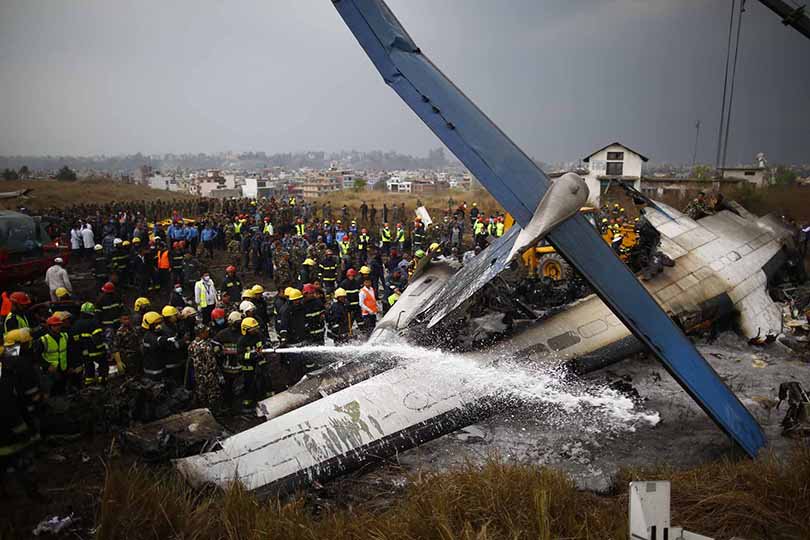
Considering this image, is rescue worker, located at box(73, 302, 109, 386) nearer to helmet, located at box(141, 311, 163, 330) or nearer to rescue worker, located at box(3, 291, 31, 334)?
helmet, located at box(141, 311, 163, 330)

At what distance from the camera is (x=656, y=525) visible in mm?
3137

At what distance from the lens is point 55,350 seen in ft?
25.9

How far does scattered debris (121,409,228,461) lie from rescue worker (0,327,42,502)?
108 centimetres

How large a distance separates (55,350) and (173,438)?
3.53 metres

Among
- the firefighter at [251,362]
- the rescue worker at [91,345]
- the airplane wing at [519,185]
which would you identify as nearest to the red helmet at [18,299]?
the rescue worker at [91,345]

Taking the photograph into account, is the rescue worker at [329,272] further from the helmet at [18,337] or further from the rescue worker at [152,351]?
the helmet at [18,337]

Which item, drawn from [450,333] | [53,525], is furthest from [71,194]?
[450,333]

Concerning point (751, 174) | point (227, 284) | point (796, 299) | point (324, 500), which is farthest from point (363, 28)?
point (751, 174)

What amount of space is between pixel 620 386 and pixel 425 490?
227 inches

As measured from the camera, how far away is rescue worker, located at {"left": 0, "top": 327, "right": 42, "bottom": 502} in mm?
5680

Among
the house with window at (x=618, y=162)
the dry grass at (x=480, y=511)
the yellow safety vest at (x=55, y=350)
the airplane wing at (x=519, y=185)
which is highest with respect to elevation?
the house with window at (x=618, y=162)

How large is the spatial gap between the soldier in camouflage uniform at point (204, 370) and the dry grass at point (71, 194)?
30107 mm

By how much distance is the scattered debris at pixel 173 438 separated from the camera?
579 centimetres

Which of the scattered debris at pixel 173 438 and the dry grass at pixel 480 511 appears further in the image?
the scattered debris at pixel 173 438
